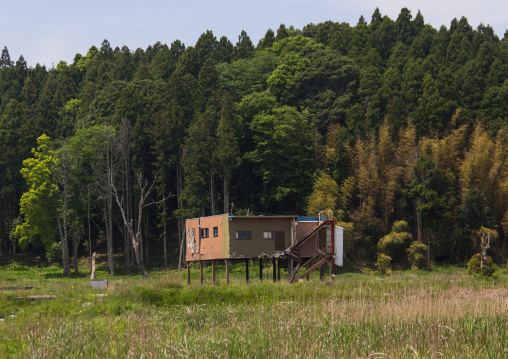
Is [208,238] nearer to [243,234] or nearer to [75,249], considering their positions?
[243,234]

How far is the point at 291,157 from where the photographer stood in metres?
56.3

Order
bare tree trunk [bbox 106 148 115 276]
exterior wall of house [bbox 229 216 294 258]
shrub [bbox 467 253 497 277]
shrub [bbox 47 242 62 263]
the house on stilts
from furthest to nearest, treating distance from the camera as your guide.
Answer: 1. shrub [bbox 47 242 62 263]
2. bare tree trunk [bbox 106 148 115 276]
3. exterior wall of house [bbox 229 216 294 258]
4. the house on stilts
5. shrub [bbox 467 253 497 277]

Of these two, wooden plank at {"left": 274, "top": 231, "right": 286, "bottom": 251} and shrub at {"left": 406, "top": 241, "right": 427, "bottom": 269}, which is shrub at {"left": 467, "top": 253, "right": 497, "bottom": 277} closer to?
shrub at {"left": 406, "top": 241, "right": 427, "bottom": 269}

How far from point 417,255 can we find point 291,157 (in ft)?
47.8

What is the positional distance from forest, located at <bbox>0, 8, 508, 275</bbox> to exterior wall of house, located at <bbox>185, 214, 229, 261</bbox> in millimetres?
9768

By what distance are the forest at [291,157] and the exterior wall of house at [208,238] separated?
9768 millimetres

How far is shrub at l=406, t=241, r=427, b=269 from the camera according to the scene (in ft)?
154

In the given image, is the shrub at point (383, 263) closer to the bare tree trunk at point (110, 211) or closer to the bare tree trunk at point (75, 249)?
the bare tree trunk at point (110, 211)

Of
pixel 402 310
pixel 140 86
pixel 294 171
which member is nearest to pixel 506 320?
pixel 402 310

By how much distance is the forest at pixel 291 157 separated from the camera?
50.5 meters

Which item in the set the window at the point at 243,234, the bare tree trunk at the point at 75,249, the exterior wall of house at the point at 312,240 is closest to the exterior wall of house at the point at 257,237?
the window at the point at 243,234

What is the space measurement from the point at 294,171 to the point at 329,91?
488 inches

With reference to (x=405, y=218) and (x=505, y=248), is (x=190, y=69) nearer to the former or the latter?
(x=405, y=218)

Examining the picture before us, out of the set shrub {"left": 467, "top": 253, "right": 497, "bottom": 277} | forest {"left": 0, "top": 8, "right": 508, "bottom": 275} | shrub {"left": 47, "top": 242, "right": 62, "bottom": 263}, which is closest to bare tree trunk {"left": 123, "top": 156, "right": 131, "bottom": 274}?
forest {"left": 0, "top": 8, "right": 508, "bottom": 275}
